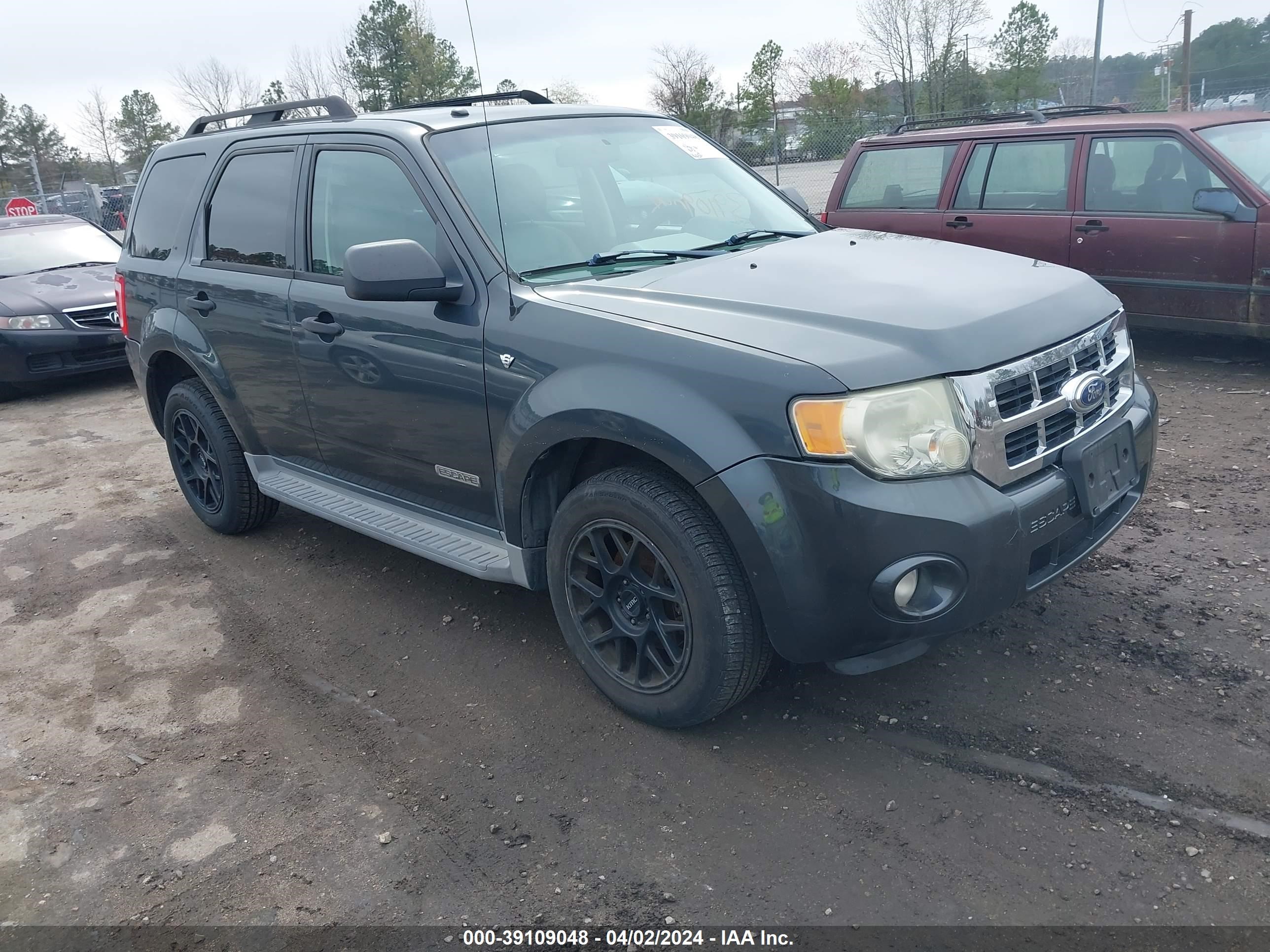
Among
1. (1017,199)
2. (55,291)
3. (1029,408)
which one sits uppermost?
(1017,199)

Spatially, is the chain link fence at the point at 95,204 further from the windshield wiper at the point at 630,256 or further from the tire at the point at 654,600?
the tire at the point at 654,600

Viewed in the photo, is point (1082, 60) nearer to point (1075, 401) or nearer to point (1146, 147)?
point (1146, 147)

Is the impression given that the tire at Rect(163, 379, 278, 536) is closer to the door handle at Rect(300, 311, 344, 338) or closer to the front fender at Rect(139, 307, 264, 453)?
the front fender at Rect(139, 307, 264, 453)

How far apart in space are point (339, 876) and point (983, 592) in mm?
1841

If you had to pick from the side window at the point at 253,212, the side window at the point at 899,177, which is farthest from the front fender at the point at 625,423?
the side window at the point at 899,177

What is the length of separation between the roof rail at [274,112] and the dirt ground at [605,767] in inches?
78.4

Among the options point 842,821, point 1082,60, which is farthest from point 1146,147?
point 1082,60

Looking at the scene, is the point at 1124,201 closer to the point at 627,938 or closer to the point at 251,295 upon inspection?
the point at 251,295

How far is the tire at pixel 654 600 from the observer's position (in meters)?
2.84

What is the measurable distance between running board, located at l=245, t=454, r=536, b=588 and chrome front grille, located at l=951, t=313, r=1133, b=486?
5.01 ft

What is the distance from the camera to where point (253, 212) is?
4371 millimetres

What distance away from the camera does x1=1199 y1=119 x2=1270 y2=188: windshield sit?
661cm

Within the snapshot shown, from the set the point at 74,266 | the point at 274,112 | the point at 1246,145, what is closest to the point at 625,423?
the point at 274,112

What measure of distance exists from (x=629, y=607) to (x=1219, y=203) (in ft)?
17.5
